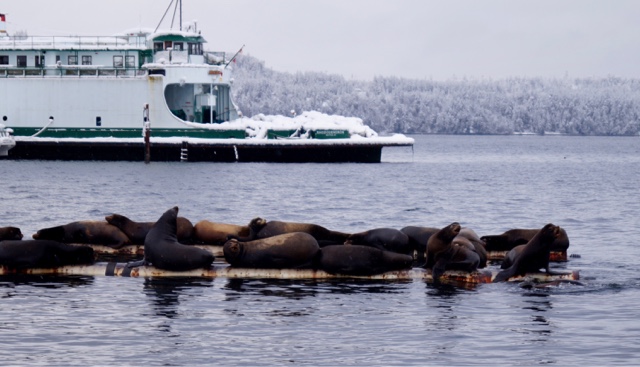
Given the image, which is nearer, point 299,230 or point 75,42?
point 299,230

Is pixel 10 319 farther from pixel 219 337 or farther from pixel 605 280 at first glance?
pixel 605 280

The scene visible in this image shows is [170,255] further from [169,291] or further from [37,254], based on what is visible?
[37,254]

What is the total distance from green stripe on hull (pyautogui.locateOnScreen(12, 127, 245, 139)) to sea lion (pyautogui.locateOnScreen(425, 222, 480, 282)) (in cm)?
5340

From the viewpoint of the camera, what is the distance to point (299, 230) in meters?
23.5

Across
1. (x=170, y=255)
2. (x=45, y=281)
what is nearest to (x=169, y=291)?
(x=170, y=255)

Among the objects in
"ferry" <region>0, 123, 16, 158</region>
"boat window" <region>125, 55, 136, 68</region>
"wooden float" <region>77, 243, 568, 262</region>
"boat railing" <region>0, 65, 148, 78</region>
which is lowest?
"wooden float" <region>77, 243, 568, 262</region>

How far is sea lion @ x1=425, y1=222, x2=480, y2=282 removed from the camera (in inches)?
840

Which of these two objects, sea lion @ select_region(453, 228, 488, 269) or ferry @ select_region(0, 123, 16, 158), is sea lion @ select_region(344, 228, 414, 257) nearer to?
sea lion @ select_region(453, 228, 488, 269)

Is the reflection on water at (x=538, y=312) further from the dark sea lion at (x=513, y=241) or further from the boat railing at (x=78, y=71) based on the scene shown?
the boat railing at (x=78, y=71)

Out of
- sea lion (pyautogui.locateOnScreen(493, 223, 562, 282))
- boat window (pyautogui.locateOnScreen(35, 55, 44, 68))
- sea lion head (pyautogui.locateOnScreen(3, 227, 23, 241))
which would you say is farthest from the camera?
boat window (pyautogui.locateOnScreen(35, 55, 44, 68))

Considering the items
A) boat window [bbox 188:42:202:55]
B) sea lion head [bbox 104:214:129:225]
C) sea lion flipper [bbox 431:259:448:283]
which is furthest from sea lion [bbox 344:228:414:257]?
boat window [bbox 188:42:202:55]

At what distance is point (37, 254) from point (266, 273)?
430 centimetres

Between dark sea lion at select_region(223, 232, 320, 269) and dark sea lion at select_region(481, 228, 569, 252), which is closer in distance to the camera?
dark sea lion at select_region(223, 232, 320, 269)

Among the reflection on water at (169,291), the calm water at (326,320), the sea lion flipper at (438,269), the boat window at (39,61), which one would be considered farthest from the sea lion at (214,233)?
the boat window at (39,61)
